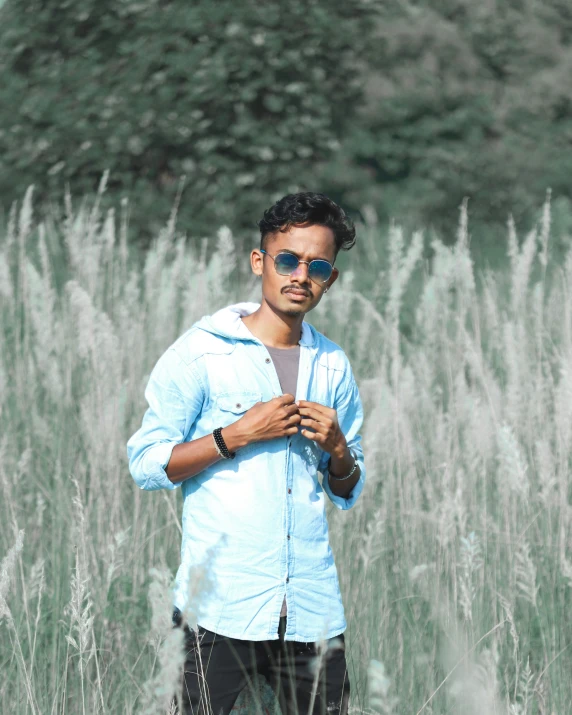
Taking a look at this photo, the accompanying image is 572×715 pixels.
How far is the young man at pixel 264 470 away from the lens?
155cm

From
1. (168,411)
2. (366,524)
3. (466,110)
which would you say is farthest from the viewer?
(466,110)

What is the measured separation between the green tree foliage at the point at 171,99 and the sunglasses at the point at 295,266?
198 inches

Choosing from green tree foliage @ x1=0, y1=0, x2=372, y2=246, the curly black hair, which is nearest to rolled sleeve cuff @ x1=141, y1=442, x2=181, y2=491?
the curly black hair

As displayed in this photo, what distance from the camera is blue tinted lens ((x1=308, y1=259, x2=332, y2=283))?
1661 millimetres

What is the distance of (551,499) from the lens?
2.64m

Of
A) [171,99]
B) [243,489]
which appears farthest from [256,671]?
[171,99]

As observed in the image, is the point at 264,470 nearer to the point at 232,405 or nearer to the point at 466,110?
the point at 232,405

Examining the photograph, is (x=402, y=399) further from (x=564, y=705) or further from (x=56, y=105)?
(x=56, y=105)

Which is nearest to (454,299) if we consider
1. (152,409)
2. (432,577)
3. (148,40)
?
(148,40)

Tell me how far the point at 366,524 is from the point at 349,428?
1048 mm

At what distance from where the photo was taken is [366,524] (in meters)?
2.80

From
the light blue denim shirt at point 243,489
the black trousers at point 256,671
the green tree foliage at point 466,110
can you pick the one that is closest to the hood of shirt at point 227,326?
the light blue denim shirt at point 243,489

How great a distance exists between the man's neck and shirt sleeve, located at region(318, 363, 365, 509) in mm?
145

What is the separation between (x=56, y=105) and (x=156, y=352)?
12.5 feet
